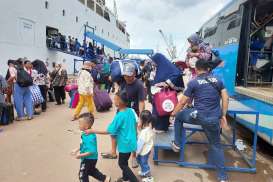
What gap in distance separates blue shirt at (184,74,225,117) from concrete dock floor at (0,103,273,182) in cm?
106

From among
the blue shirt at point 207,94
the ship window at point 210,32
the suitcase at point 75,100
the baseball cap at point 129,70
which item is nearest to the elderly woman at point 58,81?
the suitcase at point 75,100

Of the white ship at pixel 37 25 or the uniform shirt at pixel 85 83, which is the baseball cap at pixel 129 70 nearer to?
the uniform shirt at pixel 85 83

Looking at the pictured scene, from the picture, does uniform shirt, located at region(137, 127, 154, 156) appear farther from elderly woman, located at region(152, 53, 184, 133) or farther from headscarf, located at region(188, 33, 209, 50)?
headscarf, located at region(188, 33, 209, 50)

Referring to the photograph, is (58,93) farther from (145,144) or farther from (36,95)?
(145,144)

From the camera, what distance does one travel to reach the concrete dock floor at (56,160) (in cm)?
464

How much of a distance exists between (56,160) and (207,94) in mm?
2692

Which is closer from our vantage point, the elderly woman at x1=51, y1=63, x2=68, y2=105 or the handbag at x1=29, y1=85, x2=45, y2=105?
the handbag at x1=29, y1=85, x2=45, y2=105

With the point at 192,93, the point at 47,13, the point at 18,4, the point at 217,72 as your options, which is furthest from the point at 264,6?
the point at 47,13

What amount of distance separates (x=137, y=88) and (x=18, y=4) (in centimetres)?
1703

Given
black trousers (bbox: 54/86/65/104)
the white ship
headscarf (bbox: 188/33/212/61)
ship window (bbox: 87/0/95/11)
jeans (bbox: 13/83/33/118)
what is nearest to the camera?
headscarf (bbox: 188/33/212/61)

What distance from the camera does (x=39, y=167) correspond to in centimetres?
489

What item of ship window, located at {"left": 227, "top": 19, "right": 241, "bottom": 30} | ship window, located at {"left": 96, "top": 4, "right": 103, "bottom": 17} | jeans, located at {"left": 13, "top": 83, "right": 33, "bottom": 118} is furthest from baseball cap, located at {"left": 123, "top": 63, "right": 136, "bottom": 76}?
ship window, located at {"left": 96, "top": 4, "right": 103, "bottom": 17}

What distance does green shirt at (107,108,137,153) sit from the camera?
3936 mm

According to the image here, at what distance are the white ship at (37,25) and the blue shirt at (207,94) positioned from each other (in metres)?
15.3
